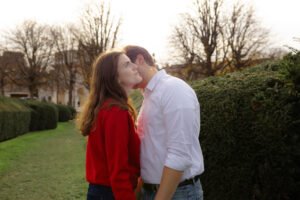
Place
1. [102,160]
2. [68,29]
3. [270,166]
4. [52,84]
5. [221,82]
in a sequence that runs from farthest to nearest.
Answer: [52,84] → [68,29] → [221,82] → [270,166] → [102,160]

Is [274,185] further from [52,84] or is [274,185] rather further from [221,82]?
[52,84]

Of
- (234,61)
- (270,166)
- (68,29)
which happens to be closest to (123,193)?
(270,166)

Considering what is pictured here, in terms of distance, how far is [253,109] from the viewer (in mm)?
4328

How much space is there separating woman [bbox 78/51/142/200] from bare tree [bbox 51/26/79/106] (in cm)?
5547

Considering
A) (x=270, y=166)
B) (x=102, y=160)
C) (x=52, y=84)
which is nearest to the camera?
(x=102, y=160)

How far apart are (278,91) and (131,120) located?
7.08 ft

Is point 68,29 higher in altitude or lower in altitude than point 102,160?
higher

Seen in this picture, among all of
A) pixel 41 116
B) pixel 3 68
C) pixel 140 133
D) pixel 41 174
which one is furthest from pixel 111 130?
pixel 3 68

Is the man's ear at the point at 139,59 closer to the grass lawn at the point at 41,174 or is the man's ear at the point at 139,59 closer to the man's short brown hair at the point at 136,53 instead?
the man's short brown hair at the point at 136,53

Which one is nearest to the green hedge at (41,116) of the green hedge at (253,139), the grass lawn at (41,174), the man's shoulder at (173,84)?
the grass lawn at (41,174)

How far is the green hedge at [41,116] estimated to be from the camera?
30180 mm

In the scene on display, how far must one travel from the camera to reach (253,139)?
427cm

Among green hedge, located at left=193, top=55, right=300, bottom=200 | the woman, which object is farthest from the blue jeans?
green hedge, located at left=193, top=55, right=300, bottom=200

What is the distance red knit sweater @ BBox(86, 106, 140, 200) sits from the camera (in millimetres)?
2498
